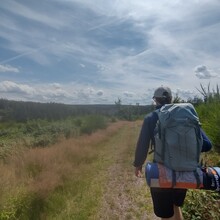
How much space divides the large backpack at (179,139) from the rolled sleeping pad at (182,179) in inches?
2.4

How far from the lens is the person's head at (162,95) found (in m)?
3.58

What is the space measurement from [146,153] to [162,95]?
69cm

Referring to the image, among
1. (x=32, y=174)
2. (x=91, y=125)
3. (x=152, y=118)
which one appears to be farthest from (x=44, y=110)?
(x=152, y=118)

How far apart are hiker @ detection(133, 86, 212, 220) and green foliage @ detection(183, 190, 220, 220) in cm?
119

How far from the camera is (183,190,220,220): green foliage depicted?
4.67 meters

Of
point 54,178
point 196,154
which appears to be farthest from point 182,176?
point 54,178

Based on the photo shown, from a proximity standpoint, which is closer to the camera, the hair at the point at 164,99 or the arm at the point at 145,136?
the arm at the point at 145,136

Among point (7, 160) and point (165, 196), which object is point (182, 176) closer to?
point (165, 196)

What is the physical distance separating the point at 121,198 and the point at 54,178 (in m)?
1.91

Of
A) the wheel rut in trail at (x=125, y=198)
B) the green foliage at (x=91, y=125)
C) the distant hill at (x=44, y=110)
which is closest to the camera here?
the wheel rut in trail at (x=125, y=198)

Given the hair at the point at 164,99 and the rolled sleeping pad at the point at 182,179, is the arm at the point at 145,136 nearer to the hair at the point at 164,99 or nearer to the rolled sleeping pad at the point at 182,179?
the hair at the point at 164,99

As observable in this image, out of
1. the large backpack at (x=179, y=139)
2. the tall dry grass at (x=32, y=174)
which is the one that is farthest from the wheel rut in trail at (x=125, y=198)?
the large backpack at (x=179, y=139)

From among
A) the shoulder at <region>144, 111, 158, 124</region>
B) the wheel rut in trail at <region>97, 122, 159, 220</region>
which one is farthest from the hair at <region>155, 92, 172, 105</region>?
the wheel rut in trail at <region>97, 122, 159, 220</region>

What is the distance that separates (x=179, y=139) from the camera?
3.08m
